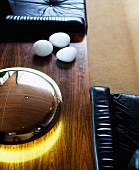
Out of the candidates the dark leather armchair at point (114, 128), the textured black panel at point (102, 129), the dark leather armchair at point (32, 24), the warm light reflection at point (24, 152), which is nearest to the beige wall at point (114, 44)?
the dark leather armchair at point (32, 24)

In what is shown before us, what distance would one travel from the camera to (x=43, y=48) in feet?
4.32

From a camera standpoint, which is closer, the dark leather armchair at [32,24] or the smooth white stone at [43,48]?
the smooth white stone at [43,48]

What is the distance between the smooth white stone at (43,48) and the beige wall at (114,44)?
65 centimetres

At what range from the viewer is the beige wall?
1900 millimetres

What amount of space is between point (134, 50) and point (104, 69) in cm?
41

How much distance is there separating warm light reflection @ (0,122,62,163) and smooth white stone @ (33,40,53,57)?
0.55 metres

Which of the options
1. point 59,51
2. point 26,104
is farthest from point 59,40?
point 26,104

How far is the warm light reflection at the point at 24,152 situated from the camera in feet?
3.05

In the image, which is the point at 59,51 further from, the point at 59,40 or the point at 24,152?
the point at 24,152

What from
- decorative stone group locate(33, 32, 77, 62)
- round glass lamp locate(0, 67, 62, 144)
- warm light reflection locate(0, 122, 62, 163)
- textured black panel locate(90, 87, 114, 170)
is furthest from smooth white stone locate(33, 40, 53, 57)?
warm light reflection locate(0, 122, 62, 163)

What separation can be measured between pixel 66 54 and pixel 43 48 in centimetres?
14

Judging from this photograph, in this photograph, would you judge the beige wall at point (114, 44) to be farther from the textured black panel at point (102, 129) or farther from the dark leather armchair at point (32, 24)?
the textured black panel at point (102, 129)

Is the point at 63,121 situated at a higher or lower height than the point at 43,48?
lower

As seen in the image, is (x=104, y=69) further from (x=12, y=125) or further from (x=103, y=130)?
(x=12, y=125)
